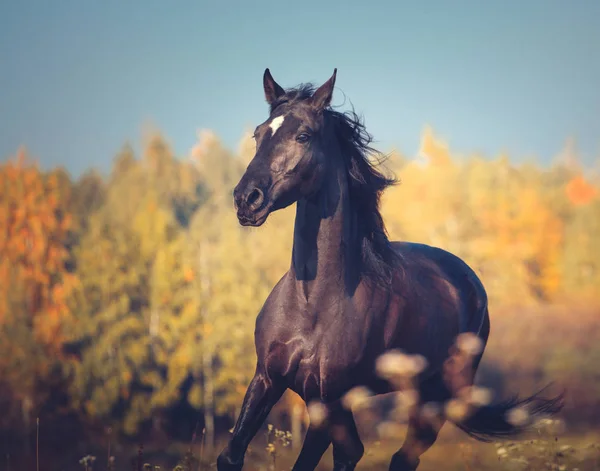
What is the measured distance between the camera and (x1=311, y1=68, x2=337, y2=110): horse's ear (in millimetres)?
4719

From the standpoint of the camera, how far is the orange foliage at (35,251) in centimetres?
3172

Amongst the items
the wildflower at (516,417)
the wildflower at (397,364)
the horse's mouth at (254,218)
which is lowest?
the wildflower at (516,417)

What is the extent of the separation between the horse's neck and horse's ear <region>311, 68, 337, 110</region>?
433 millimetres

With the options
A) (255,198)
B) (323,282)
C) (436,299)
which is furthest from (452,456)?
(255,198)

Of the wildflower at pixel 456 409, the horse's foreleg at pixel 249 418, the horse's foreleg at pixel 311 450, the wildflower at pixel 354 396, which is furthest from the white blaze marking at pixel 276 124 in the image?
the wildflower at pixel 456 409

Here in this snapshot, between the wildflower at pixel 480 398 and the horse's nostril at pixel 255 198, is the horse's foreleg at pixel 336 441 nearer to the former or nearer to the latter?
the horse's nostril at pixel 255 198

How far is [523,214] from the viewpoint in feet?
145

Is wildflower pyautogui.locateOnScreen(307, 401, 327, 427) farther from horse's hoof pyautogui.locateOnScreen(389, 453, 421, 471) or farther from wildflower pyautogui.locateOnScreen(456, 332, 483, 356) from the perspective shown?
wildflower pyautogui.locateOnScreen(456, 332, 483, 356)

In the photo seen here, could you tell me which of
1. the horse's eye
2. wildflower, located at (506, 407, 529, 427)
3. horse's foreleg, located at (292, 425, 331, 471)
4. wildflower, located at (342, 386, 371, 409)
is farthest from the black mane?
wildflower, located at (506, 407, 529, 427)

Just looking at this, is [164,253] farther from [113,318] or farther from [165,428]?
[165,428]

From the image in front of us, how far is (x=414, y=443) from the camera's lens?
5820 millimetres

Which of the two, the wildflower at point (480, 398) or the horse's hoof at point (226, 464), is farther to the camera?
the wildflower at point (480, 398)

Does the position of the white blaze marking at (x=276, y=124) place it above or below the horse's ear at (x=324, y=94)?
below

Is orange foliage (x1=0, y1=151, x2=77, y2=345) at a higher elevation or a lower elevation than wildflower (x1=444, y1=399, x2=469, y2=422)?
higher
